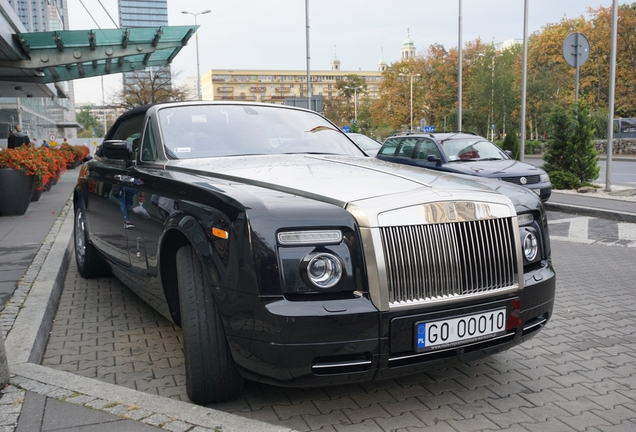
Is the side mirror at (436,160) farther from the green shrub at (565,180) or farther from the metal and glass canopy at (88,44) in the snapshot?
the metal and glass canopy at (88,44)

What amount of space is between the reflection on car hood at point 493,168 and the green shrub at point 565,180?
10.7 feet

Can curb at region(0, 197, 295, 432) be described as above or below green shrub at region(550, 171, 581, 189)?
below

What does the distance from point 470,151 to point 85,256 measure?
29.5 ft

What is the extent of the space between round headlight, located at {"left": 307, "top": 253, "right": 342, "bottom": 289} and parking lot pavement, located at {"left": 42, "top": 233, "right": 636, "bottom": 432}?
0.78 metres

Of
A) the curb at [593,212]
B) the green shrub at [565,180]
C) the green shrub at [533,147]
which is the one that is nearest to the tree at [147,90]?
the green shrub at [533,147]

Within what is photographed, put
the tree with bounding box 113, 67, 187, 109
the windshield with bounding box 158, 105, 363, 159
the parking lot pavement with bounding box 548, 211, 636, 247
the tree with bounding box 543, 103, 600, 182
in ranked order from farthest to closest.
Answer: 1. the tree with bounding box 113, 67, 187, 109
2. the tree with bounding box 543, 103, 600, 182
3. the parking lot pavement with bounding box 548, 211, 636, 247
4. the windshield with bounding box 158, 105, 363, 159

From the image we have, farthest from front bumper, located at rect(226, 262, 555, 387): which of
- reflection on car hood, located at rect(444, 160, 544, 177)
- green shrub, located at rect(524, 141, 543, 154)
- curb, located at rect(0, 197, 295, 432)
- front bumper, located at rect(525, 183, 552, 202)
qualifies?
green shrub, located at rect(524, 141, 543, 154)

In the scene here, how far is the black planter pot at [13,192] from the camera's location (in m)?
11.2

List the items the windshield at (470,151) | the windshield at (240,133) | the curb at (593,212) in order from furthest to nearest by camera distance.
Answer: the windshield at (470,151) → the curb at (593,212) → the windshield at (240,133)

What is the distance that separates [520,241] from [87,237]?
14.5 feet

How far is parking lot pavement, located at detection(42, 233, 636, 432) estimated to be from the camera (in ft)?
10.7

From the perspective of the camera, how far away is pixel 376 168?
3.93m

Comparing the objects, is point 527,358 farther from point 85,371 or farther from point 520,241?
point 85,371

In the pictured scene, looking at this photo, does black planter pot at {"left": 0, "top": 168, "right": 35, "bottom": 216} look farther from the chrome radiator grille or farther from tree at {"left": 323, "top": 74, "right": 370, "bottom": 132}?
tree at {"left": 323, "top": 74, "right": 370, "bottom": 132}
